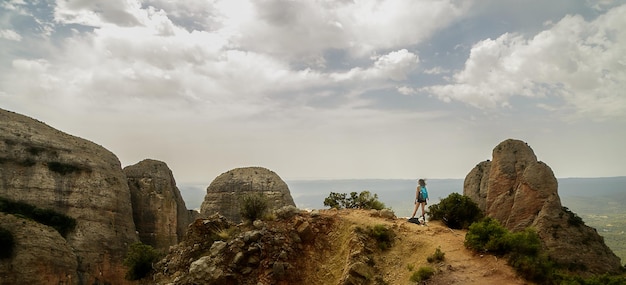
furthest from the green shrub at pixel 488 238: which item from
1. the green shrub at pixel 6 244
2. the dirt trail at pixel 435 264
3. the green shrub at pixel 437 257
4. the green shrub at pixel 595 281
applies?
the green shrub at pixel 6 244

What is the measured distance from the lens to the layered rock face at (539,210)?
68.2 feet

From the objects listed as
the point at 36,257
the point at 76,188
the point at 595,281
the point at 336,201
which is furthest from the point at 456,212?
the point at 76,188

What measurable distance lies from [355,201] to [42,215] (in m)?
40.3

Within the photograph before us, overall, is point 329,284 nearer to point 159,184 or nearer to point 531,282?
point 531,282

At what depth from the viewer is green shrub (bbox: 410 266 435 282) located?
14.0m

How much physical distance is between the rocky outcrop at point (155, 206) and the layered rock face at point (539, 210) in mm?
44768

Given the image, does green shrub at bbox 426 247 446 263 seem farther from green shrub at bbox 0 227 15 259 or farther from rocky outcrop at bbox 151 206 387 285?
green shrub at bbox 0 227 15 259

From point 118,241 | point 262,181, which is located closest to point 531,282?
point 118,241

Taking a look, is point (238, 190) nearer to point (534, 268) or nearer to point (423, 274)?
point (423, 274)

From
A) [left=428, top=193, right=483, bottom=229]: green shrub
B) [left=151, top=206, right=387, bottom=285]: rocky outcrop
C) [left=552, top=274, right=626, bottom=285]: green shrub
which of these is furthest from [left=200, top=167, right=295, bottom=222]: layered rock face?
[left=552, top=274, right=626, bottom=285]: green shrub

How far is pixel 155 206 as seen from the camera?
182 feet

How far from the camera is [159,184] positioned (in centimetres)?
5825

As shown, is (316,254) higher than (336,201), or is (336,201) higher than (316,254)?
(336,201)

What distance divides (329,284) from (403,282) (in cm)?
334
